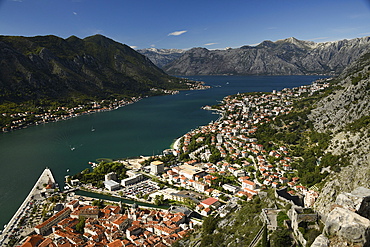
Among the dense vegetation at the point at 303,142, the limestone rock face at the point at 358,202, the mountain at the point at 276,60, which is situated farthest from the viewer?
the mountain at the point at 276,60

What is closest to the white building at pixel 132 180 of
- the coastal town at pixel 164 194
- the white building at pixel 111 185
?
the coastal town at pixel 164 194

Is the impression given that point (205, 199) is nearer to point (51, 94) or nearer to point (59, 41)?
point (51, 94)

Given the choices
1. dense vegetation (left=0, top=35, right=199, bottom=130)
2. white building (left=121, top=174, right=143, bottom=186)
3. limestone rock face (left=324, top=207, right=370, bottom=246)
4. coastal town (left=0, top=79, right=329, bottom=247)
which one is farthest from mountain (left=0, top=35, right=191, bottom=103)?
limestone rock face (left=324, top=207, right=370, bottom=246)

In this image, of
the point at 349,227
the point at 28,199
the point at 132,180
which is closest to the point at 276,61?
the point at 132,180

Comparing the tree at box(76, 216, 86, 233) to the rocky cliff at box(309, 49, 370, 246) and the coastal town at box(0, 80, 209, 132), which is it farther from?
the coastal town at box(0, 80, 209, 132)

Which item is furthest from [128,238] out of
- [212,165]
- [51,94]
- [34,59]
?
[34,59]

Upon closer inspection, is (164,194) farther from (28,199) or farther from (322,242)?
(322,242)

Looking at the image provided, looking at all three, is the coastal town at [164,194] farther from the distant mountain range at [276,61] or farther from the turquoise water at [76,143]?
the distant mountain range at [276,61]

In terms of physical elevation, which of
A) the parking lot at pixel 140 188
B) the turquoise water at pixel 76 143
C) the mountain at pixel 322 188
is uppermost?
the mountain at pixel 322 188
